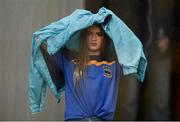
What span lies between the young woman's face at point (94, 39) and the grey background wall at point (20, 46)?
2409 millimetres

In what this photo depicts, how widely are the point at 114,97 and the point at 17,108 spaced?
2.88m

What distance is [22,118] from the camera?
27.0 feet

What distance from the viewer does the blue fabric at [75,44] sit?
559 cm

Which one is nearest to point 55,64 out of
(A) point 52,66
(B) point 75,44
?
(A) point 52,66

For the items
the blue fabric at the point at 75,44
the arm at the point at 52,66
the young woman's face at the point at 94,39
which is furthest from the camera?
the arm at the point at 52,66

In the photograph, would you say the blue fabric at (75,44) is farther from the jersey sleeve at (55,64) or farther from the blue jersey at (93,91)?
the blue jersey at (93,91)

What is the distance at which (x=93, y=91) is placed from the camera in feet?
18.4

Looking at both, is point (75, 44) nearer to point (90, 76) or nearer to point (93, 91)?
point (90, 76)

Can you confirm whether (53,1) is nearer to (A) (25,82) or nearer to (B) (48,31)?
(A) (25,82)

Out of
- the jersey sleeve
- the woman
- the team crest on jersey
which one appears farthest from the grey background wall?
the team crest on jersey

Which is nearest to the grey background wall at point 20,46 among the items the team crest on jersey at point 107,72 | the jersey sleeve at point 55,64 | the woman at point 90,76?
the jersey sleeve at point 55,64

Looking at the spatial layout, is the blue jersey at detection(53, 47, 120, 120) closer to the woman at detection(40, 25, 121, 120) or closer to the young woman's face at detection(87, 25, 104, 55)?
the woman at detection(40, 25, 121, 120)

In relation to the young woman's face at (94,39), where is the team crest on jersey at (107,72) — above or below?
below

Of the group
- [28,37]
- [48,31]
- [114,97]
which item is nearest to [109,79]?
[114,97]
